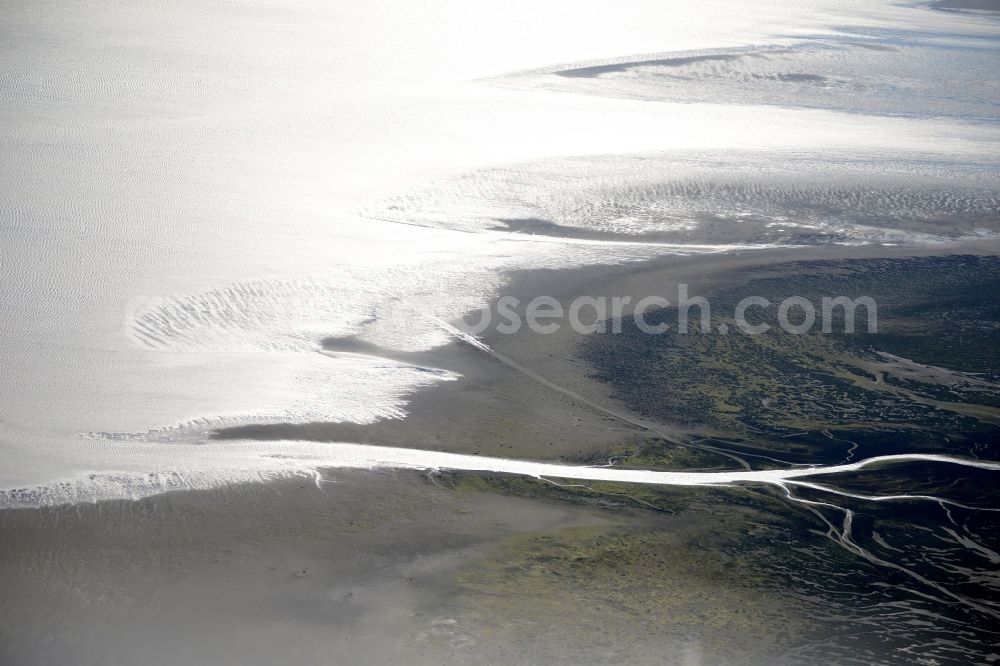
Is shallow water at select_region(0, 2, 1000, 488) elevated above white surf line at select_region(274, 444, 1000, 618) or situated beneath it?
elevated above

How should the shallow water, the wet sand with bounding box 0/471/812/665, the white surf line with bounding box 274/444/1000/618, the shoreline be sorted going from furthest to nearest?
the shallow water, the shoreline, the white surf line with bounding box 274/444/1000/618, the wet sand with bounding box 0/471/812/665

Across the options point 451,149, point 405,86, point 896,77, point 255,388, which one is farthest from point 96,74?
point 896,77

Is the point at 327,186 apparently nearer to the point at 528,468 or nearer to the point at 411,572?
the point at 528,468

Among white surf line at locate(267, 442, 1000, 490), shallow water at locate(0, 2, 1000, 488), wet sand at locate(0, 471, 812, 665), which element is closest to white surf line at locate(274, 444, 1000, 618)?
white surf line at locate(267, 442, 1000, 490)

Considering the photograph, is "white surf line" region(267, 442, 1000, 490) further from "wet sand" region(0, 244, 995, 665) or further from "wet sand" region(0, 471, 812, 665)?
"wet sand" region(0, 471, 812, 665)

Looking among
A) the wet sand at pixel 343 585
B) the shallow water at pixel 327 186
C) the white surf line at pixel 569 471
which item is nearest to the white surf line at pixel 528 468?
the white surf line at pixel 569 471

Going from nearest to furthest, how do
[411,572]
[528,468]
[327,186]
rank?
[411,572] → [528,468] → [327,186]

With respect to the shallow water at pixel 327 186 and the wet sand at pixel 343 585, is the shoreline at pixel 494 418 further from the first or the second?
the wet sand at pixel 343 585

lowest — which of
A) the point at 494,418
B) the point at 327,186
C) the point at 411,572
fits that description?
the point at 411,572

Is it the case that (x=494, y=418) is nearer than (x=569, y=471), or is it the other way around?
(x=569, y=471)

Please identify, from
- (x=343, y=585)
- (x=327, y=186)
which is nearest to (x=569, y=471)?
(x=343, y=585)

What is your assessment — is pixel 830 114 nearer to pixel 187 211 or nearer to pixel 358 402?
pixel 187 211
